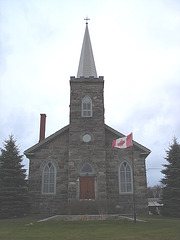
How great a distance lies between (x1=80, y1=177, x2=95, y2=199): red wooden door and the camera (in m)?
18.0

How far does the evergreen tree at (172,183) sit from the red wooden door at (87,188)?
538cm

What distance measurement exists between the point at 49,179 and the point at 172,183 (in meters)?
9.20

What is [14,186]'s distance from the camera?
17.8 m

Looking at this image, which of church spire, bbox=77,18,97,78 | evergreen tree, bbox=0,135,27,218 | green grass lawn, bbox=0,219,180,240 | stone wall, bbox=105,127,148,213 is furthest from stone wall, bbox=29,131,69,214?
green grass lawn, bbox=0,219,180,240

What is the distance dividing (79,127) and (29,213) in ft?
23.9

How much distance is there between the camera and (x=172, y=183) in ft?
61.2

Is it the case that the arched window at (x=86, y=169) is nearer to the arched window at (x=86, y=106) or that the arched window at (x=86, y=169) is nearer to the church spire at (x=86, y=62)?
the arched window at (x=86, y=106)

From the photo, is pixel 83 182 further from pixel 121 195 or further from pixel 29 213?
pixel 29 213

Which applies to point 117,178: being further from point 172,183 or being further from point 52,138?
point 52,138

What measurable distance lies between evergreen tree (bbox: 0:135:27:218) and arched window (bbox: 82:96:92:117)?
5.94m

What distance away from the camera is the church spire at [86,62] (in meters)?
22.3

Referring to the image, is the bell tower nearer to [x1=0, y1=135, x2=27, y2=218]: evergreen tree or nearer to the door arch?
the door arch

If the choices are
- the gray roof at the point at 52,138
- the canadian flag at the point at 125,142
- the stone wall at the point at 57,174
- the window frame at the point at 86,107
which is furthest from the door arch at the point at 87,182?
the window frame at the point at 86,107

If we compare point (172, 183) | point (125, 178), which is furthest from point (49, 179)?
point (172, 183)
